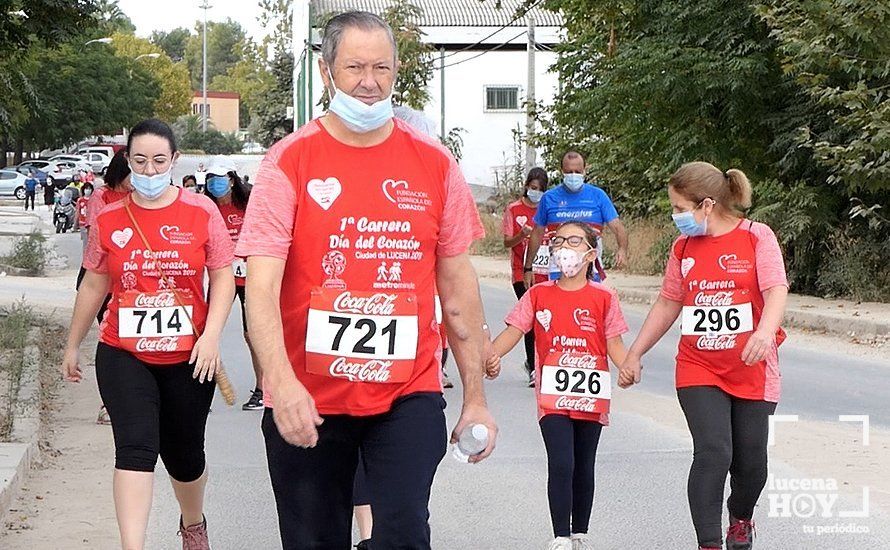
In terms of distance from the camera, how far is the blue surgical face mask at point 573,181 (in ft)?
39.9

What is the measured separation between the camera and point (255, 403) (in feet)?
39.0

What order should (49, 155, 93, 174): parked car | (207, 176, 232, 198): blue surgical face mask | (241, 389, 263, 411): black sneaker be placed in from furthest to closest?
1. (49, 155, 93, 174): parked car
2. (241, 389, 263, 411): black sneaker
3. (207, 176, 232, 198): blue surgical face mask

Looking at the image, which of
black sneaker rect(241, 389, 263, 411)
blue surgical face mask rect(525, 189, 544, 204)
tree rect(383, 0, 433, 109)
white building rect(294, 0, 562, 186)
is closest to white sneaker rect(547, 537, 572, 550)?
black sneaker rect(241, 389, 263, 411)

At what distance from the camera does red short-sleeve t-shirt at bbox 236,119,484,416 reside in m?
4.27

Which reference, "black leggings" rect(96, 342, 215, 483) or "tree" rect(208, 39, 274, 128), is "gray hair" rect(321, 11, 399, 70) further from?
"tree" rect(208, 39, 274, 128)

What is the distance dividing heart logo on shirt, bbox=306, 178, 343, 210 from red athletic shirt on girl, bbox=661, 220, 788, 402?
269 centimetres

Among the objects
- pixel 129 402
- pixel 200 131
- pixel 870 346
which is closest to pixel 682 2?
pixel 870 346

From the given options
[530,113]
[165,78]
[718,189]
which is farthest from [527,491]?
[165,78]

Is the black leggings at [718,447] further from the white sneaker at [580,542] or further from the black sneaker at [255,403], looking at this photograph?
the black sneaker at [255,403]

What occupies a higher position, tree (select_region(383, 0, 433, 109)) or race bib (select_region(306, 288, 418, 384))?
tree (select_region(383, 0, 433, 109))

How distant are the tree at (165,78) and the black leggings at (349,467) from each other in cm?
11692

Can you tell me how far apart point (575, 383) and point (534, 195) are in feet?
22.6

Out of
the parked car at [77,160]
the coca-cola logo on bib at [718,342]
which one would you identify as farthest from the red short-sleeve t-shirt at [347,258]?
the parked car at [77,160]

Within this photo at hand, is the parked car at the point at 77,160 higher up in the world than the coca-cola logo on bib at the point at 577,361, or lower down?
higher up
